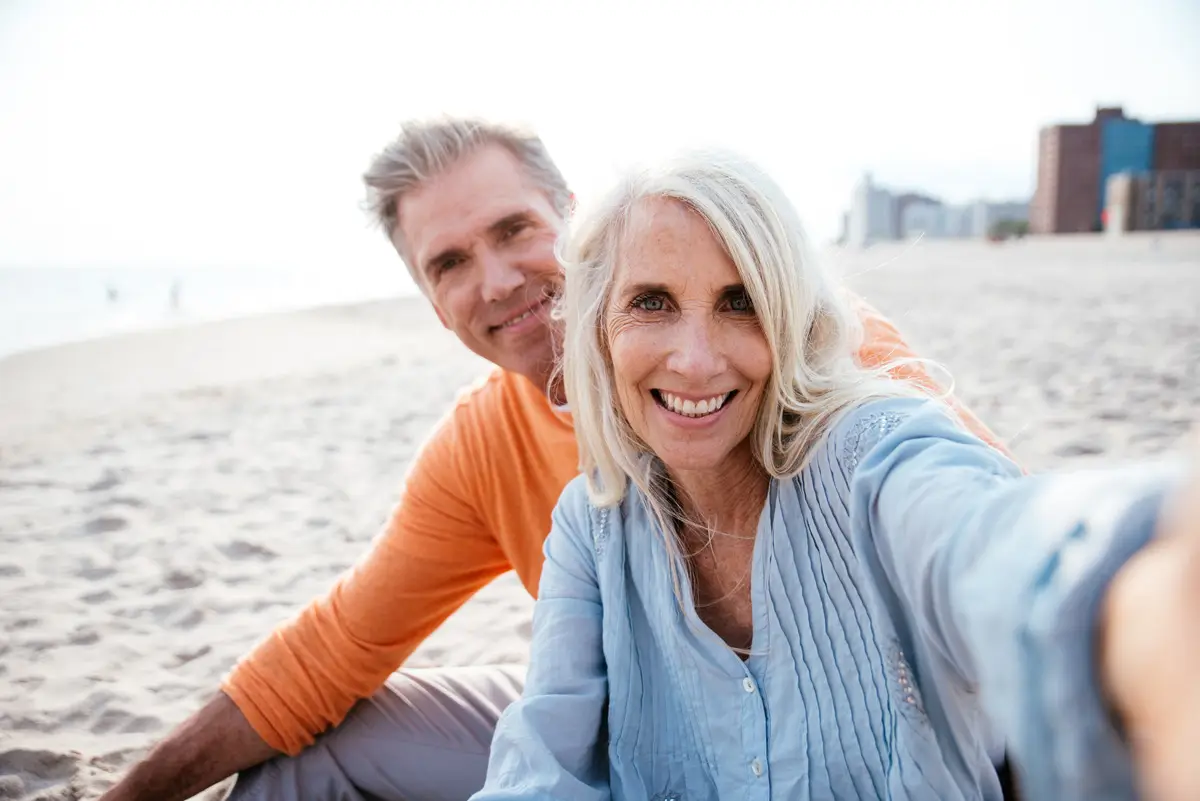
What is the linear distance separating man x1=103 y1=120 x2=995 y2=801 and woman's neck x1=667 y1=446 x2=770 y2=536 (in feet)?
2.48

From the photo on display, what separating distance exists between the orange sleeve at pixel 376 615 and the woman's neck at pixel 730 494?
3.31 feet

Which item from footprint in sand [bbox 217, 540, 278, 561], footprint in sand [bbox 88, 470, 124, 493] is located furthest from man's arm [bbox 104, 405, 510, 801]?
footprint in sand [bbox 88, 470, 124, 493]

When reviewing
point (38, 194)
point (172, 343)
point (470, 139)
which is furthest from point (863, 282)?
point (38, 194)

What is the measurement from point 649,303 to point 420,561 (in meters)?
1.36

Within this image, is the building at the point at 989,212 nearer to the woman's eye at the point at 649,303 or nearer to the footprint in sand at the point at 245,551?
the footprint in sand at the point at 245,551

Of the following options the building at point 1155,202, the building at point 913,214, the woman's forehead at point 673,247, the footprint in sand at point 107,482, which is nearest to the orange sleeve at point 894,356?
the woman's forehead at point 673,247

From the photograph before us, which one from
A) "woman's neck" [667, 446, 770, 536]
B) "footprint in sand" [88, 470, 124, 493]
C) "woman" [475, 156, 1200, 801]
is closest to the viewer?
"woman" [475, 156, 1200, 801]

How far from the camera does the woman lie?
138 cm

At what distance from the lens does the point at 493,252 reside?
278 centimetres

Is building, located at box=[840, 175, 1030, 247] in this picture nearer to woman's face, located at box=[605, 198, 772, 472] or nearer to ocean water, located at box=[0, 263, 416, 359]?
ocean water, located at box=[0, 263, 416, 359]

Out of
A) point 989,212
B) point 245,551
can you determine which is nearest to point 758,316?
point 245,551

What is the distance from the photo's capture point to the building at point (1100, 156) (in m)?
61.2

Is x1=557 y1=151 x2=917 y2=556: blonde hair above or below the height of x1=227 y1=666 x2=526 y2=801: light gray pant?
above

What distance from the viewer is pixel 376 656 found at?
8.89 feet
